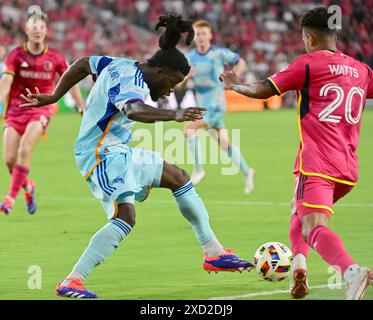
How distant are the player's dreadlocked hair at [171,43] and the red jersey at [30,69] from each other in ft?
18.5

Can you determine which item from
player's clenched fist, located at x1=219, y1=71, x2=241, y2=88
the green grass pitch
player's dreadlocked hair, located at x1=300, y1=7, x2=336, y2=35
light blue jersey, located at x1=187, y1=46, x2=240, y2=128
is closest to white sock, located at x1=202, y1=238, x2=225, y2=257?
the green grass pitch

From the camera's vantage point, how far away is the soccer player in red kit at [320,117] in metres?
7.25

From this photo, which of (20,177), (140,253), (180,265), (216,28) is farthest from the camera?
(216,28)

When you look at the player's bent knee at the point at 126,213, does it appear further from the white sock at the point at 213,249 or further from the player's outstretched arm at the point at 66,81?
the player's outstretched arm at the point at 66,81

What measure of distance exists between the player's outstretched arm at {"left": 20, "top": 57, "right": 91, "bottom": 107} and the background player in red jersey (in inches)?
179

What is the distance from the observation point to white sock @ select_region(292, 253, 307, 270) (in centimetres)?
744

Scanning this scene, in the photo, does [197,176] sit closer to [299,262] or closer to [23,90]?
[23,90]

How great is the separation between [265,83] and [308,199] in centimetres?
95

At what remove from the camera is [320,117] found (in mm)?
7309

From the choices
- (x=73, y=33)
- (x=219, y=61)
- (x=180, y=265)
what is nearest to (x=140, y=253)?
(x=180, y=265)

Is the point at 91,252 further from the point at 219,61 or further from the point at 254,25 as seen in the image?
the point at 254,25

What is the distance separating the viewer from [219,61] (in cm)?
1678

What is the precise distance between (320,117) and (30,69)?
682 cm

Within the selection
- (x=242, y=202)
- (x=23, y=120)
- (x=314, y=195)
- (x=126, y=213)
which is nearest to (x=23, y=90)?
(x=23, y=120)
